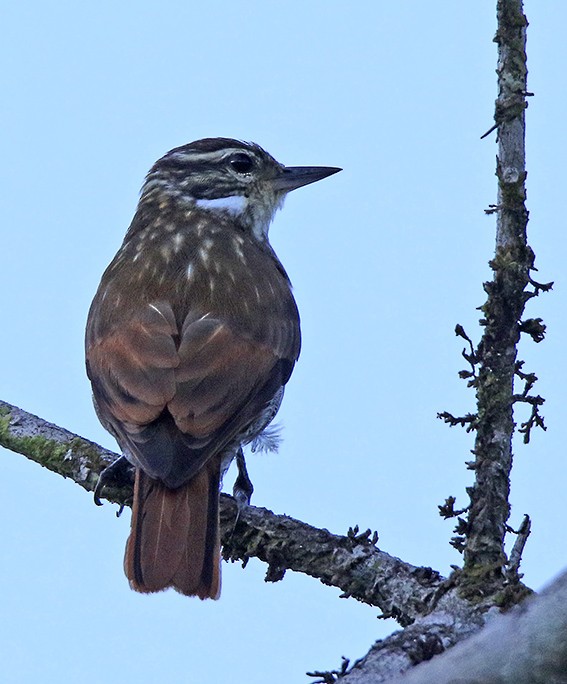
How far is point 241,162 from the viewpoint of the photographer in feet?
29.1

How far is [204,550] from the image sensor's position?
18.6ft

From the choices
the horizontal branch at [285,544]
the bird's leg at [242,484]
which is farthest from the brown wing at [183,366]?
the bird's leg at [242,484]

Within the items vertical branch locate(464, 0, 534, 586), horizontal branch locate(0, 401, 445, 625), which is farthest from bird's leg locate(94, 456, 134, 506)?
vertical branch locate(464, 0, 534, 586)

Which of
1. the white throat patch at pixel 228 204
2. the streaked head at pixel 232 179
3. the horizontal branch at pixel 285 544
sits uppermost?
the streaked head at pixel 232 179

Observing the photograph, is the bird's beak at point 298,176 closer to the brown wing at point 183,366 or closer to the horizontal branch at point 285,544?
the brown wing at point 183,366

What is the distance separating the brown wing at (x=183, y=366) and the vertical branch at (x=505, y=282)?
160cm

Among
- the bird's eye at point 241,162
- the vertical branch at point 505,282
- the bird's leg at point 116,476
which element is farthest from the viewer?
the bird's eye at point 241,162

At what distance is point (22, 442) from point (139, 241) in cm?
204

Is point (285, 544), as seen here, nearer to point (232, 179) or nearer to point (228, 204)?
point (228, 204)

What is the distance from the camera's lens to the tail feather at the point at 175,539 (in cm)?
557

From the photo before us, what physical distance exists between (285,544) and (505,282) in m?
1.96

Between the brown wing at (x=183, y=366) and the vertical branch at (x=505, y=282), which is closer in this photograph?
the vertical branch at (x=505, y=282)

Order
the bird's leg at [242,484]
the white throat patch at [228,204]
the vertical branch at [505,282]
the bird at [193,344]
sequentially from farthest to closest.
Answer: the white throat patch at [228,204] < the bird's leg at [242,484] < the bird at [193,344] < the vertical branch at [505,282]

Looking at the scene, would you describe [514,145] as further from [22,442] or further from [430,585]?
[22,442]
